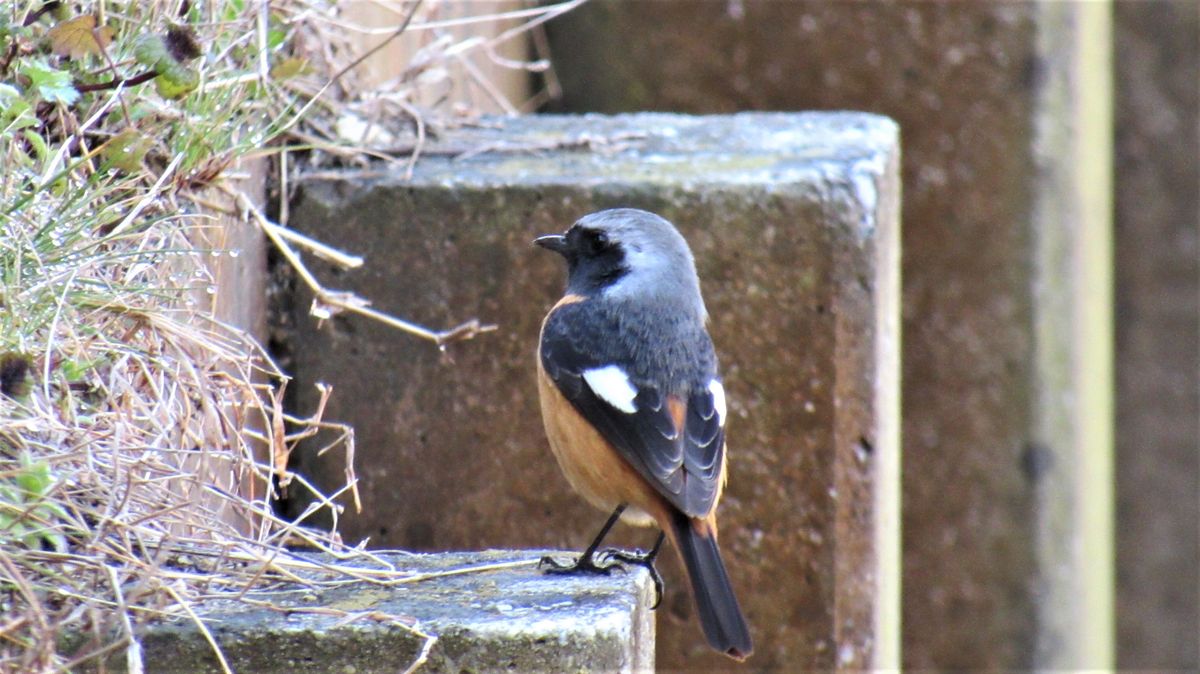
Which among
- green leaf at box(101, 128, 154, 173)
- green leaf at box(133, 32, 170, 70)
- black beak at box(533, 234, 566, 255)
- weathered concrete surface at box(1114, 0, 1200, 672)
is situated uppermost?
green leaf at box(133, 32, 170, 70)

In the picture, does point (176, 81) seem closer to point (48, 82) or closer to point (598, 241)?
point (48, 82)

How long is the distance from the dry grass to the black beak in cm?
32

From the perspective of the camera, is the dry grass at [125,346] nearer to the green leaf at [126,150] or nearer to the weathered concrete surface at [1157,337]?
the green leaf at [126,150]

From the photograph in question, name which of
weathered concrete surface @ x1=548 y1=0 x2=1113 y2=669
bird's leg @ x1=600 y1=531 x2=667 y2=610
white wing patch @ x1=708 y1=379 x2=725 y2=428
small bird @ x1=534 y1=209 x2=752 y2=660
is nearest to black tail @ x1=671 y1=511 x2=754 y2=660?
small bird @ x1=534 y1=209 x2=752 y2=660

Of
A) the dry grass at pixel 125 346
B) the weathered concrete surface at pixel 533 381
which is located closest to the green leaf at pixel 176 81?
the dry grass at pixel 125 346

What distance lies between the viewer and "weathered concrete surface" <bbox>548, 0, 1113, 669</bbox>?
19.1 feet

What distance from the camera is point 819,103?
5996mm

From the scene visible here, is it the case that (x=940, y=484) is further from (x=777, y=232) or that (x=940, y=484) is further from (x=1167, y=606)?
(x=1167, y=606)

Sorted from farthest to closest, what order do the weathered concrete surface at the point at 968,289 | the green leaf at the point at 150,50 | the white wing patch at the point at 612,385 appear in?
the weathered concrete surface at the point at 968,289 → the white wing patch at the point at 612,385 → the green leaf at the point at 150,50

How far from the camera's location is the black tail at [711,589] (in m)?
3.20

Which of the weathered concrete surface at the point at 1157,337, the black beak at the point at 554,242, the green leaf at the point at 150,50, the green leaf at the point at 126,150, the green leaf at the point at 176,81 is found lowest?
the weathered concrete surface at the point at 1157,337

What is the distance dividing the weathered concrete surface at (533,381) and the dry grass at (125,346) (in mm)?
353

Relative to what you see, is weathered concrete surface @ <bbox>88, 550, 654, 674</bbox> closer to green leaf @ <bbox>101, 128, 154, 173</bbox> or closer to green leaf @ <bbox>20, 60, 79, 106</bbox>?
green leaf @ <bbox>101, 128, 154, 173</bbox>

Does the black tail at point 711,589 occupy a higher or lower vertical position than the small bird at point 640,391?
lower
